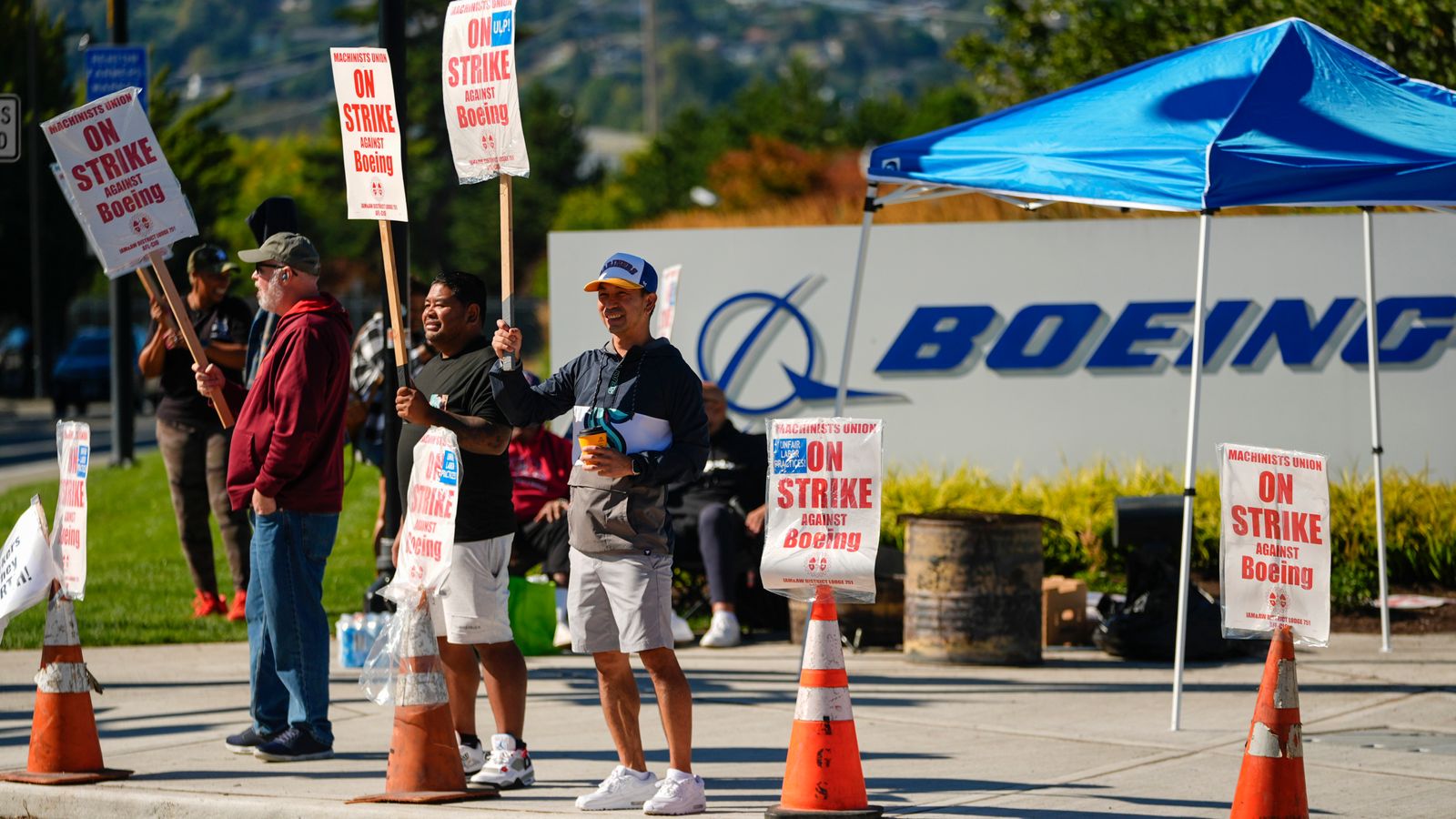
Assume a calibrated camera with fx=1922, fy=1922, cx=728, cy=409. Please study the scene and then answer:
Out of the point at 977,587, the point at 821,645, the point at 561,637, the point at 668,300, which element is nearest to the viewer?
the point at 821,645

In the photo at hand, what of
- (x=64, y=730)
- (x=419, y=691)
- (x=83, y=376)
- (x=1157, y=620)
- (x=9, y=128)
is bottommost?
(x=64, y=730)

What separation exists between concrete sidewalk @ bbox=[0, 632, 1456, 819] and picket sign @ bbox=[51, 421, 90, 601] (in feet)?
2.61

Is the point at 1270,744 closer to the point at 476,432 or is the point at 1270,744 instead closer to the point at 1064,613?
the point at 476,432

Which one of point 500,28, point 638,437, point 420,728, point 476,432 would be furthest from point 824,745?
point 500,28

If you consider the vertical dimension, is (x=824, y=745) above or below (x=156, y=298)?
below

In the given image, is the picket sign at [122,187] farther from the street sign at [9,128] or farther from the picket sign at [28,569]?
the street sign at [9,128]

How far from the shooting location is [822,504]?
6.49 m

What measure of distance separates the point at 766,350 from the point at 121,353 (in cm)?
1074

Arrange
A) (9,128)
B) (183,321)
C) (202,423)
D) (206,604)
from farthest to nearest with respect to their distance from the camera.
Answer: (206,604) < (202,423) < (9,128) < (183,321)

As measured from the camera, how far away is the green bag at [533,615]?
32.7 ft

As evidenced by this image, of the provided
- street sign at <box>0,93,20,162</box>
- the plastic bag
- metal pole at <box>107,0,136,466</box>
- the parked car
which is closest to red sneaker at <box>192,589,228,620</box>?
street sign at <box>0,93,20,162</box>

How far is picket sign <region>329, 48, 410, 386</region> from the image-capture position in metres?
7.51

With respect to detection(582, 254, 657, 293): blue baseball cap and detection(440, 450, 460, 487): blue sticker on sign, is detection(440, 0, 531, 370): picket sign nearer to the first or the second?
detection(582, 254, 657, 293): blue baseball cap

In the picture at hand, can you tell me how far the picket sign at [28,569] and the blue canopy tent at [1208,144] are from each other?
13.8 feet
